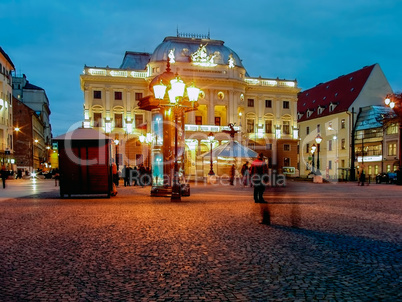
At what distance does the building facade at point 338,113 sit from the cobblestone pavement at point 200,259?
180 ft

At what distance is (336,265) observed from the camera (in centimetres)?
595

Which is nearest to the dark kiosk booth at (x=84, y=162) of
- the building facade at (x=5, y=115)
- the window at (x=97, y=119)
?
the building facade at (x=5, y=115)

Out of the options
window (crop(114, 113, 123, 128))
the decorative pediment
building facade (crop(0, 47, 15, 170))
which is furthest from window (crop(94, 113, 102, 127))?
the decorative pediment

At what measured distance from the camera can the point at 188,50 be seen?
70.6 meters

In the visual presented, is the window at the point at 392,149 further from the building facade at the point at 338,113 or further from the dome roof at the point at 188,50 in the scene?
the dome roof at the point at 188,50

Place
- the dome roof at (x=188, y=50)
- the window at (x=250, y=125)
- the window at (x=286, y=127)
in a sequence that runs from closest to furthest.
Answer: the dome roof at (x=188, y=50), the window at (x=250, y=125), the window at (x=286, y=127)

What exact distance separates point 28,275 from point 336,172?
70.8 metres

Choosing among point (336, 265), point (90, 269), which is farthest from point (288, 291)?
point (90, 269)

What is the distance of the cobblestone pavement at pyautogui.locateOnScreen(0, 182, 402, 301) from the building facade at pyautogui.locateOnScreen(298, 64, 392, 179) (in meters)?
54.8

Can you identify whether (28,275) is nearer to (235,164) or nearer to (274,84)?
(235,164)

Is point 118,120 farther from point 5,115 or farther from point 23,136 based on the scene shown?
point 23,136

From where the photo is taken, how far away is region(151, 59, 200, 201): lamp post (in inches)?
658

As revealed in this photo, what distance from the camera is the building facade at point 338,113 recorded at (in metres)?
67.8

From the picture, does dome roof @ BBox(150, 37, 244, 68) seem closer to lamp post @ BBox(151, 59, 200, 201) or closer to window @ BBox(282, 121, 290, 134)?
window @ BBox(282, 121, 290, 134)
